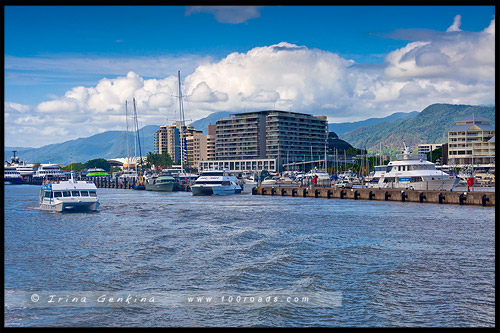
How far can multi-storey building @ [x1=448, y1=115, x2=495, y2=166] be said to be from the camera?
157375 millimetres

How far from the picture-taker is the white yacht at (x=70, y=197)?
53.3 m

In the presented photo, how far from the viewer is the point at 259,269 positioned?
79.0ft

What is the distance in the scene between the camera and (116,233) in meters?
38.5

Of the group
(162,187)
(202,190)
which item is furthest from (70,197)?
(162,187)

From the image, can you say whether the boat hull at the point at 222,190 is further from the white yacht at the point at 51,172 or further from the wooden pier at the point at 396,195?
the white yacht at the point at 51,172

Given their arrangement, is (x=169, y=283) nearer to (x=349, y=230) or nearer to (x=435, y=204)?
(x=349, y=230)

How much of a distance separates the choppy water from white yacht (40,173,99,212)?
25.6 ft

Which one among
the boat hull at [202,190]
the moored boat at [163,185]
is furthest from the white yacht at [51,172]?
the boat hull at [202,190]

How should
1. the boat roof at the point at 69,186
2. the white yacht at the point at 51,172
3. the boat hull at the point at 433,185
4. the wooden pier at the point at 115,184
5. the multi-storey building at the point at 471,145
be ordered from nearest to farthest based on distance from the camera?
the boat roof at the point at 69,186 → the boat hull at the point at 433,185 → the wooden pier at the point at 115,184 → the multi-storey building at the point at 471,145 → the white yacht at the point at 51,172

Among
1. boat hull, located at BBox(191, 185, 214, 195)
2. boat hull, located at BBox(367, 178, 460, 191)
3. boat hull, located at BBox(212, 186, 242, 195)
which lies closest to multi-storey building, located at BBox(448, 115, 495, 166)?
boat hull, located at BBox(367, 178, 460, 191)

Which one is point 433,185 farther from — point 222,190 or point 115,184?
point 115,184

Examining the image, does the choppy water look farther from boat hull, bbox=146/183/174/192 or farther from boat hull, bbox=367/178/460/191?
boat hull, bbox=146/183/174/192

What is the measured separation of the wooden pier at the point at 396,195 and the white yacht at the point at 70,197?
3852 centimetres

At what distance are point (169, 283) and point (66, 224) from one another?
25471 mm
